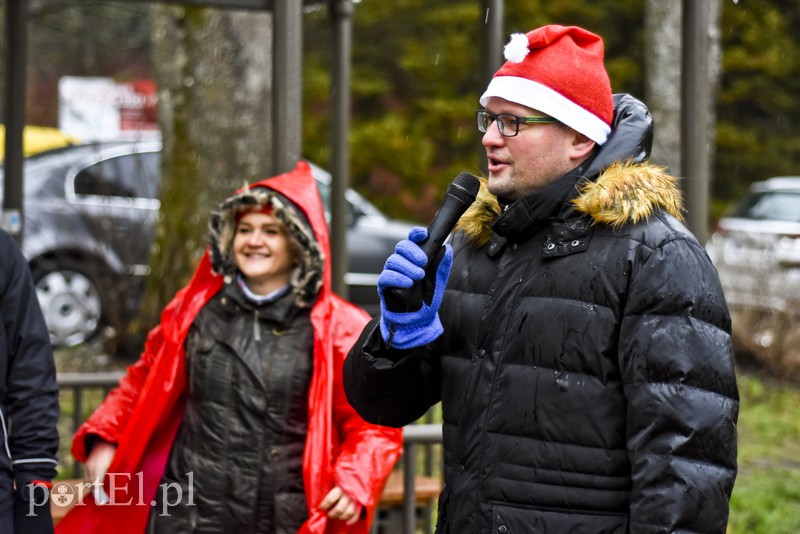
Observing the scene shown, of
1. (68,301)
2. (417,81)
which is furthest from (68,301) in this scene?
(417,81)

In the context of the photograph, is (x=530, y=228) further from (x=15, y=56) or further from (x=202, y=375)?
(x=15, y=56)

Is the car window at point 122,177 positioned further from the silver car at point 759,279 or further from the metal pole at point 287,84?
the metal pole at point 287,84

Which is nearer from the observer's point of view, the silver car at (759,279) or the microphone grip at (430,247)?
the microphone grip at (430,247)

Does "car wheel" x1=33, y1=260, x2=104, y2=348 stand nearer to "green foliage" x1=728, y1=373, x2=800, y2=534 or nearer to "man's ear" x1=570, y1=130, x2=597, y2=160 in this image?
"green foliage" x1=728, y1=373, x2=800, y2=534

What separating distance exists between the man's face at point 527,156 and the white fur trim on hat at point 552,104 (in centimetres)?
2

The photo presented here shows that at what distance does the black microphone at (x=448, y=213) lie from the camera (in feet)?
7.78

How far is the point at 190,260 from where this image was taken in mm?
7977

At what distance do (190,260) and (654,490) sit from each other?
613cm

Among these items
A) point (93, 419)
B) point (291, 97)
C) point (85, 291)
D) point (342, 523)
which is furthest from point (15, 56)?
point (85, 291)

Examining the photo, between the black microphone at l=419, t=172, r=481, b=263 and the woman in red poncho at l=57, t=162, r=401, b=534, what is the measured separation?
1106 mm

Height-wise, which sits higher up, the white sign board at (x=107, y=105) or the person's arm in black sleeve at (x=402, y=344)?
the white sign board at (x=107, y=105)

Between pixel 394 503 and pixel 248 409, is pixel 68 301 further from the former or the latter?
pixel 248 409

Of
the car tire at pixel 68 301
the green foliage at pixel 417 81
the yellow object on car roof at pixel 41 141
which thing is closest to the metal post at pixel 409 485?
the car tire at pixel 68 301

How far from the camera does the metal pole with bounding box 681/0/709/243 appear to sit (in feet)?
12.4
